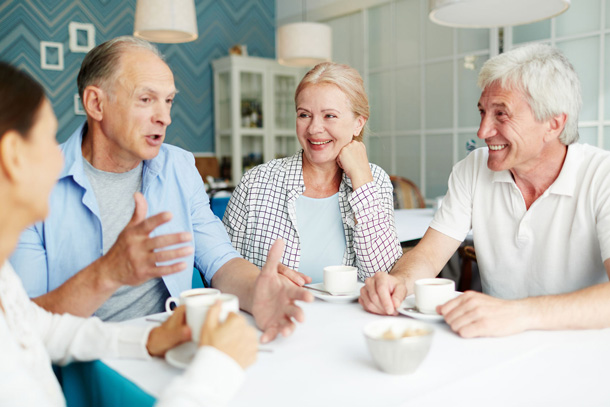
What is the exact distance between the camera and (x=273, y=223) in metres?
1.80

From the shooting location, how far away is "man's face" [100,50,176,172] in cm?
139

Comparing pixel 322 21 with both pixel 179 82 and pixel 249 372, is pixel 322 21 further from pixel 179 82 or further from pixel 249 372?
pixel 249 372

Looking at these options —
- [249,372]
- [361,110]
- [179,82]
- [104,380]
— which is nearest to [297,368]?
[249,372]

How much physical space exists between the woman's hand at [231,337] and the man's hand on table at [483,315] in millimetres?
422

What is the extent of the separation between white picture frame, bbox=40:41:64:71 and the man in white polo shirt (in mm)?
4993

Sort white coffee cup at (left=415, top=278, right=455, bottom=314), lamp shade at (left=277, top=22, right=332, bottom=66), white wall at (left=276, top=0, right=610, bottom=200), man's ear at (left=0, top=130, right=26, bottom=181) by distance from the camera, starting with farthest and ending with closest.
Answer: lamp shade at (left=277, top=22, right=332, bottom=66)
white wall at (left=276, top=0, right=610, bottom=200)
white coffee cup at (left=415, top=278, right=455, bottom=314)
man's ear at (left=0, top=130, right=26, bottom=181)

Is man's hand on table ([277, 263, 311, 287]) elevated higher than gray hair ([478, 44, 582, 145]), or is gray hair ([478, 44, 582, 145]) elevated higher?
gray hair ([478, 44, 582, 145])

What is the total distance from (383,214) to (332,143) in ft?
1.02

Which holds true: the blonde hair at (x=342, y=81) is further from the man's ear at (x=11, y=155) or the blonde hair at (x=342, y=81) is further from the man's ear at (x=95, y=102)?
the man's ear at (x=11, y=155)

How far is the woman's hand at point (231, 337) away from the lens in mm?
732

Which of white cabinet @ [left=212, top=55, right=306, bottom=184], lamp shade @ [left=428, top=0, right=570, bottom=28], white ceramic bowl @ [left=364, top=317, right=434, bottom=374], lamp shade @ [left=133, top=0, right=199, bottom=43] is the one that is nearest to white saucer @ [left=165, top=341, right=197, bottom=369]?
white ceramic bowl @ [left=364, top=317, right=434, bottom=374]

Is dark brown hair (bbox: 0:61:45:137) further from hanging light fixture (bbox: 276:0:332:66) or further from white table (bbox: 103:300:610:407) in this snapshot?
hanging light fixture (bbox: 276:0:332:66)

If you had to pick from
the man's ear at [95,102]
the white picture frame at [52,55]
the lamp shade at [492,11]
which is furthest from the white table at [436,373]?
the white picture frame at [52,55]

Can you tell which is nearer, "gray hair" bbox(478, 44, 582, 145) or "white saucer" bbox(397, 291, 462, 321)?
"white saucer" bbox(397, 291, 462, 321)
